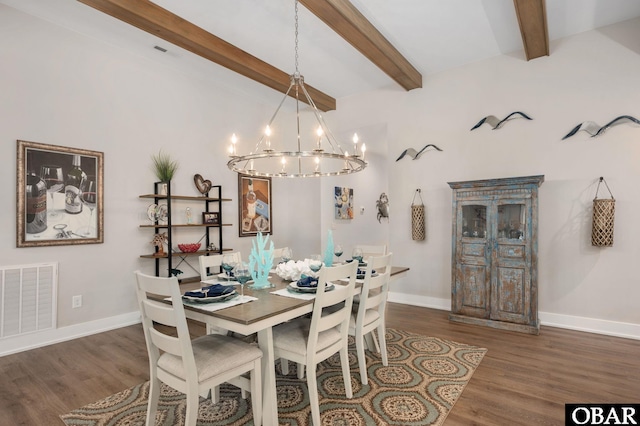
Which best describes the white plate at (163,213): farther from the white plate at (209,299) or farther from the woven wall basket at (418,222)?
the woven wall basket at (418,222)

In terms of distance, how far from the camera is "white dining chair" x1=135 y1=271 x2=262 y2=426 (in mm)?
1699

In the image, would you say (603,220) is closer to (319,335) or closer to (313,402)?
(319,335)

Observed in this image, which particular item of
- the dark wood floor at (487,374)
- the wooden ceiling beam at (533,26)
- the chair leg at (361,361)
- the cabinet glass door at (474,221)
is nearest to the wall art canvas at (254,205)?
the dark wood floor at (487,374)

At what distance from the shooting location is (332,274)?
6.82ft

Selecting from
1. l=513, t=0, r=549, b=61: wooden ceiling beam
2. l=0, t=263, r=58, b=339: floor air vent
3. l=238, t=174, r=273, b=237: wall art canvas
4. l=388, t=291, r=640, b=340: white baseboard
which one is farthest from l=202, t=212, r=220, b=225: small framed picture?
l=388, t=291, r=640, b=340: white baseboard

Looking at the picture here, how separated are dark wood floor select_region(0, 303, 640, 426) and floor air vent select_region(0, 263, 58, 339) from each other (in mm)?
252

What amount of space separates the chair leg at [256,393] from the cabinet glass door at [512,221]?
3.05 metres

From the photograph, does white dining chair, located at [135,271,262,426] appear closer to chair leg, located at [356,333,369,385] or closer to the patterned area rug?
the patterned area rug

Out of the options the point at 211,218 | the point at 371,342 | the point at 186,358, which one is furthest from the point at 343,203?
the point at 186,358

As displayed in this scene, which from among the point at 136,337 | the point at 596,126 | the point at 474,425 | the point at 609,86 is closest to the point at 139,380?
the point at 136,337

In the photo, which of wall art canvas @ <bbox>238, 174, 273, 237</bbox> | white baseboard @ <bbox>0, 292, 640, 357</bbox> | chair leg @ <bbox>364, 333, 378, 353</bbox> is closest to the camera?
chair leg @ <bbox>364, 333, 378, 353</bbox>

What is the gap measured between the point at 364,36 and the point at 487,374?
10.6ft

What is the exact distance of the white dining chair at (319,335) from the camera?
2.03 metres

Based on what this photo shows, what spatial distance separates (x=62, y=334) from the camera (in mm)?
3525
